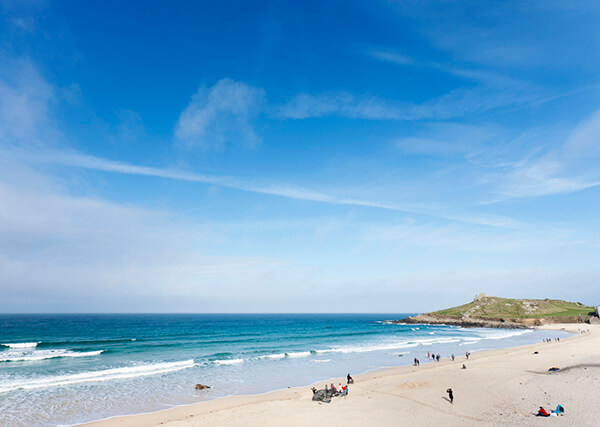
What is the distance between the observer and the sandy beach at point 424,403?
62.4ft

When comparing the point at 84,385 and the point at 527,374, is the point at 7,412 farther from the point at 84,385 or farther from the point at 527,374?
the point at 527,374

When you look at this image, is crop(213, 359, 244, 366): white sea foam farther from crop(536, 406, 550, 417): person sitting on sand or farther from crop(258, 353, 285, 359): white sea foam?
crop(536, 406, 550, 417): person sitting on sand

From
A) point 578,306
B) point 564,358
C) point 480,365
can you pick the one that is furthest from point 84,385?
point 578,306

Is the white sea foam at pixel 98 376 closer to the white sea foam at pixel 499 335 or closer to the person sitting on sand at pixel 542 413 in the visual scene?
the person sitting on sand at pixel 542 413

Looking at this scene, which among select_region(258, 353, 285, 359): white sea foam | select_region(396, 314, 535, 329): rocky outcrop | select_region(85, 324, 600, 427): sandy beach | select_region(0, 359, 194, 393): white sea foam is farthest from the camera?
select_region(396, 314, 535, 329): rocky outcrop

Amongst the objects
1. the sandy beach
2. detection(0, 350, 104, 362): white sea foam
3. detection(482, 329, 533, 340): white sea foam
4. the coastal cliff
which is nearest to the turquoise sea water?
detection(0, 350, 104, 362): white sea foam

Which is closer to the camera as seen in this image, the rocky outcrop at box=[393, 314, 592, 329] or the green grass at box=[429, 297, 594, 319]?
the rocky outcrop at box=[393, 314, 592, 329]

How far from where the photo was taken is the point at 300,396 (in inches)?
989

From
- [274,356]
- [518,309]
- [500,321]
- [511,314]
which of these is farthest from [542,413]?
[518,309]

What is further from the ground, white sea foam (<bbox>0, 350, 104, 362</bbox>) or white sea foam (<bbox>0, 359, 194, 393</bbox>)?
white sea foam (<bbox>0, 359, 194, 393</bbox>)

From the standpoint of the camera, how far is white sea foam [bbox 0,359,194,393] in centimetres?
2833

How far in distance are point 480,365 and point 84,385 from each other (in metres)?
38.5

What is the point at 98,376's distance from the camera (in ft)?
106

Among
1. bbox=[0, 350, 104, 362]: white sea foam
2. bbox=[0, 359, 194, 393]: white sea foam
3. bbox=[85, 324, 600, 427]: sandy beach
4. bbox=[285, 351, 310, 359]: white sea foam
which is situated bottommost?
bbox=[285, 351, 310, 359]: white sea foam
